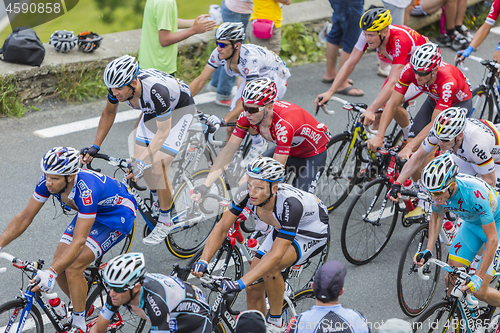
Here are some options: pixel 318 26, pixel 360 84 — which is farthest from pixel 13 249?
pixel 318 26

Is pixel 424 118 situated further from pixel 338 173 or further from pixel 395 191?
pixel 395 191

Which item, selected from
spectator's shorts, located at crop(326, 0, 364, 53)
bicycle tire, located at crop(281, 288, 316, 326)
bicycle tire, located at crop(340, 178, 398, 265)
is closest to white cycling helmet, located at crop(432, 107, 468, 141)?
bicycle tire, located at crop(340, 178, 398, 265)

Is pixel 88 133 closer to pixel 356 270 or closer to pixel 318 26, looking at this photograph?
pixel 356 270

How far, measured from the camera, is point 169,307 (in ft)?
11.8

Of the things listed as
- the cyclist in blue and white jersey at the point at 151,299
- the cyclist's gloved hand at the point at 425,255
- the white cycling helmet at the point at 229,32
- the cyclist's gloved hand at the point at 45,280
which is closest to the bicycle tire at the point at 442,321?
the cyclist's gloved hand at the point at 425,255

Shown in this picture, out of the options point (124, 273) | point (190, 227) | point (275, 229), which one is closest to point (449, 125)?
point (275, 229)

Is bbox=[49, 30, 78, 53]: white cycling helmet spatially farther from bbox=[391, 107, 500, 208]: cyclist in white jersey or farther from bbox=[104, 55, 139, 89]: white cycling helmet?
bbox=[391, 107, 500, 208]: cyclist in white jersey

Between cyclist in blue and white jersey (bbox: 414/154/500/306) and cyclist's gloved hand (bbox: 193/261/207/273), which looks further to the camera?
cyclist in blue and white jersey (bbox: 414/154/500/306)

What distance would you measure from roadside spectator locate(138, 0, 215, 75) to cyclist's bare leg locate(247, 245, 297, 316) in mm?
3769

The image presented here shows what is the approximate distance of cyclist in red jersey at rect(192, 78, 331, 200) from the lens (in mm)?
5145

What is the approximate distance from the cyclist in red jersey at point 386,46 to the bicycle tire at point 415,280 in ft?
5.62

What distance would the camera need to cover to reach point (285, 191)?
4.45 m

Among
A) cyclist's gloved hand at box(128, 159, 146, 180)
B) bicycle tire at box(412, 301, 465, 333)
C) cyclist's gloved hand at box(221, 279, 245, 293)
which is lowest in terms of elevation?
bicycle tire at box(412, 301, 465, 333)

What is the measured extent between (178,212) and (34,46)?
3.97 metres
